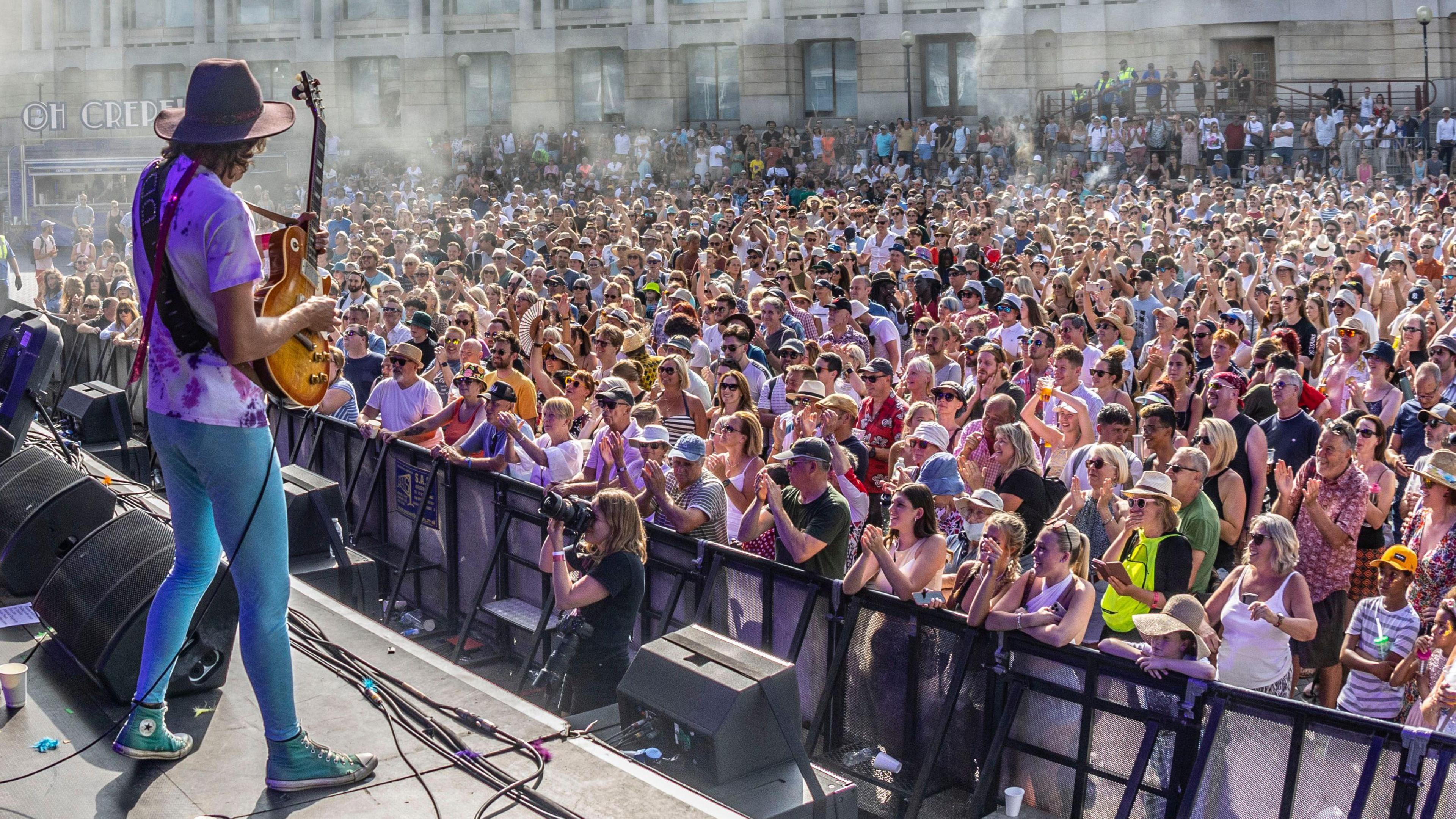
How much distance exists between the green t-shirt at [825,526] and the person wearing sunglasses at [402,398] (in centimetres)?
371

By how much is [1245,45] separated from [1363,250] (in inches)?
1067

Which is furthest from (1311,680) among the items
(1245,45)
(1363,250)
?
(1245,45)

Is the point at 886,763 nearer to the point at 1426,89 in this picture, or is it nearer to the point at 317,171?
the point at 317,171

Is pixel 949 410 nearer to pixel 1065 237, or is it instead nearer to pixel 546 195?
pixel 1065 237

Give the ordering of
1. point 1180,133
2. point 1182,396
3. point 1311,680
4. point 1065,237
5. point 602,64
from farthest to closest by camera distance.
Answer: point 602,64 < point 1180,133 < point 1065,237 < point 1182,396 < point 1311,680

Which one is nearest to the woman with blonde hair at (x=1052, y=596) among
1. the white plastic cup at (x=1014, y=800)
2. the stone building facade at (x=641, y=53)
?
the white plastic cup at (x=1014, y=800)

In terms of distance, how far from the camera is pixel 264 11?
4950 cm

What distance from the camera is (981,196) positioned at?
22.0m

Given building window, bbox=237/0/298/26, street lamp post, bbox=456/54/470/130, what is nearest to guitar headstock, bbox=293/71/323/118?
street lamp post, bbox=456/54/470/130

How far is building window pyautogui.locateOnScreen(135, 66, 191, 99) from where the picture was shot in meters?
51.5

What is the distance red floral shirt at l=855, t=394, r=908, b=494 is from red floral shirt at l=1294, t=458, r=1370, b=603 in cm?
270

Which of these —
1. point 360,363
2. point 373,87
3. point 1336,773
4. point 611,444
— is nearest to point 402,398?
point 360,363

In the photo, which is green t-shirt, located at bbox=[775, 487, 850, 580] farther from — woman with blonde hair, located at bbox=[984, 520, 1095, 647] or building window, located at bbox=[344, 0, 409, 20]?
building window, located at bbox=[344, 0, 409, 20]

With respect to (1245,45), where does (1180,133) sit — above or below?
below
